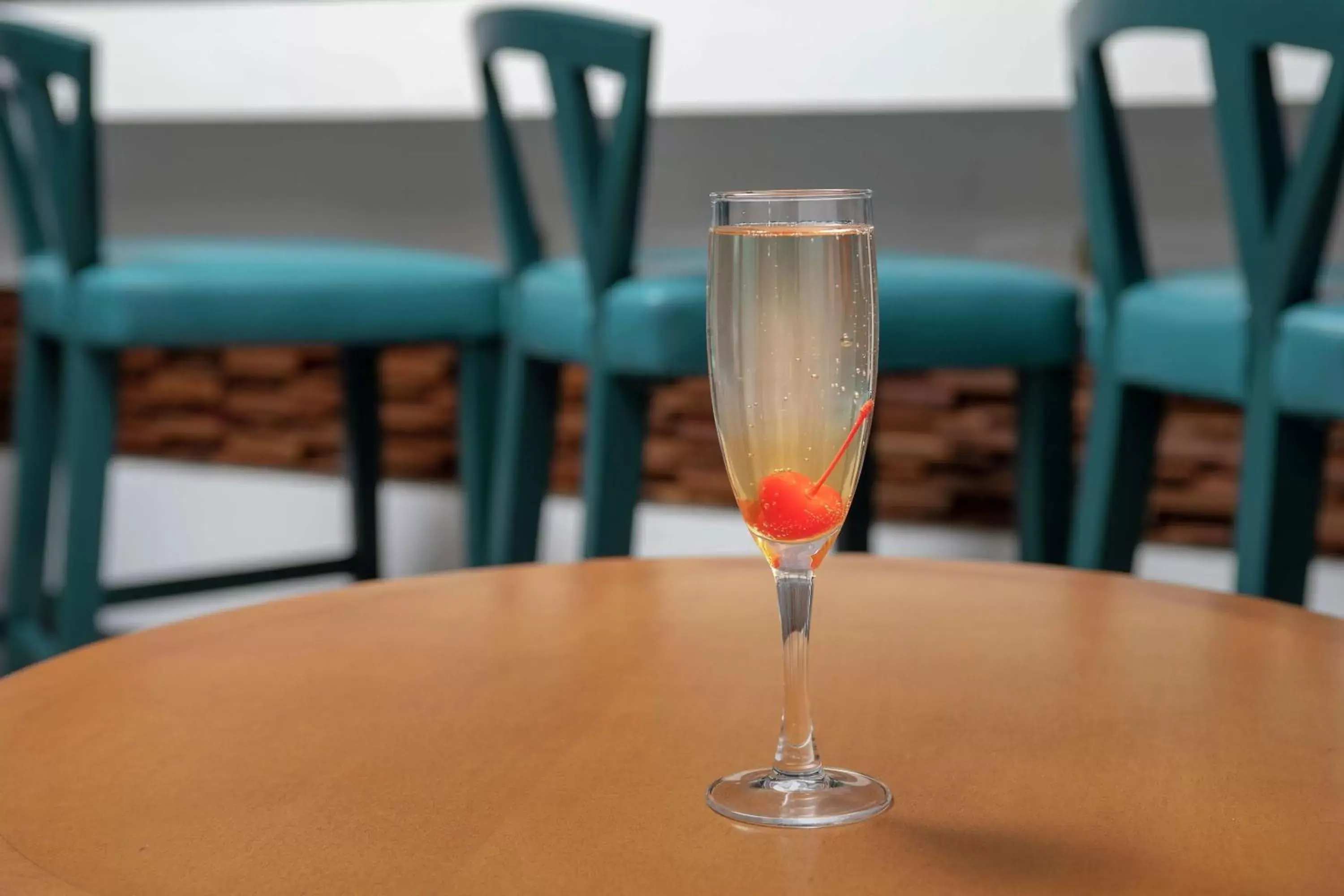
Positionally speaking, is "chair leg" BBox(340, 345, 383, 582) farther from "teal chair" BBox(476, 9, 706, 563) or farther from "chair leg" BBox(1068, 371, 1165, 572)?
"chair leg" BBox(1068, 371, 1165, 572)

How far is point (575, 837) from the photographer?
1.50ft

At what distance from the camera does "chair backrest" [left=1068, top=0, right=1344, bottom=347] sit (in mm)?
1225

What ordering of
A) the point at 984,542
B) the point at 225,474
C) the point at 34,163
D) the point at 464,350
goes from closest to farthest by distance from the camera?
the point at 464,350
the point at 34,163
the point at 984,542
the point at 225,474

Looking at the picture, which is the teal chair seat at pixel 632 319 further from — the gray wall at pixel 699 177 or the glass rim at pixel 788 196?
the glass rim at pixel 788 196

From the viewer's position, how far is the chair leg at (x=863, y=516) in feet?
5.96

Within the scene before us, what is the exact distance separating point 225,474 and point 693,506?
837mm

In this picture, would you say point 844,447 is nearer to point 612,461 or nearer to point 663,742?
point 663,742

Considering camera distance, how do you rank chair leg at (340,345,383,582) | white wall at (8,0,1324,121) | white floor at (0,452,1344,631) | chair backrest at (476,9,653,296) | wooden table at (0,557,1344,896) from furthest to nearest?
white floor at (0,452,1344,631), chair leg at (340,345,383,582), white wall at (8,0,1324,121), chair backrest at (476,9,653,296), wooden table at (0,557,1344,896)

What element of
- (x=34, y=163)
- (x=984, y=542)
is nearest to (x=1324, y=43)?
(x=984, y=542)

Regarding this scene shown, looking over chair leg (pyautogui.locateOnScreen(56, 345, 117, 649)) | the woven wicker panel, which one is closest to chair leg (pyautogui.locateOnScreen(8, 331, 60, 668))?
chair leg (pyautogui.locateOnScreen(56, 345, 117, 649))

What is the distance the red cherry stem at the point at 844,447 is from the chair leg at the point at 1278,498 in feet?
2.95

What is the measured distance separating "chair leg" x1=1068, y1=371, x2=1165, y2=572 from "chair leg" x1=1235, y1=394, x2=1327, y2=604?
217 millimetres

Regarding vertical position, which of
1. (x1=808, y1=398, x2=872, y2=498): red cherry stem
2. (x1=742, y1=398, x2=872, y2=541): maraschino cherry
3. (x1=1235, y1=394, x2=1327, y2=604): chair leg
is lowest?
(x1=1235, y1=394, x2=1327, y2=604): chair leg

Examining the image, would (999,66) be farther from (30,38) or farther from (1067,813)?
(1067,813)
